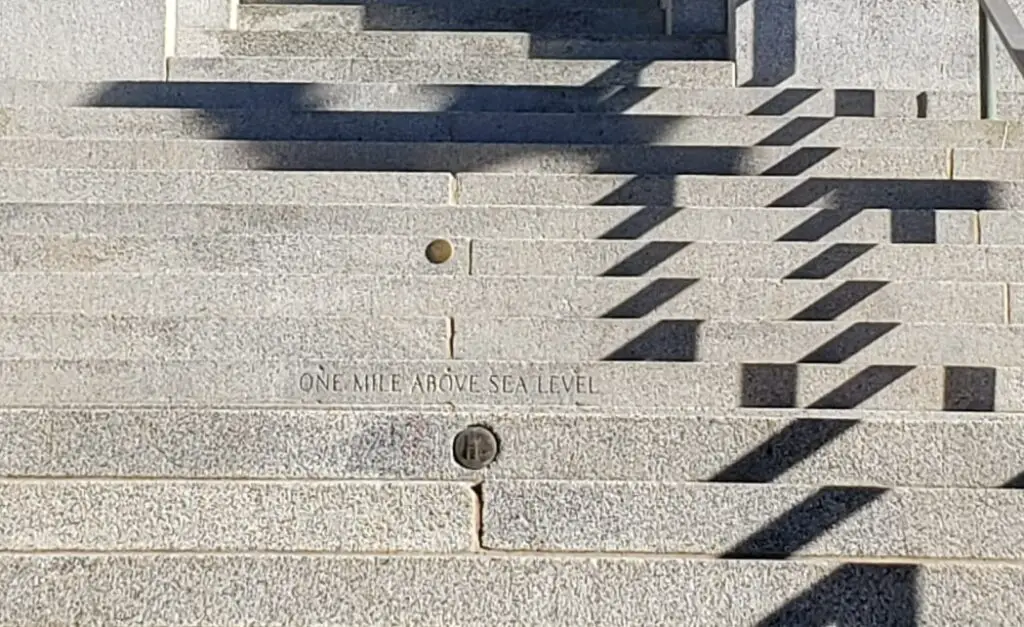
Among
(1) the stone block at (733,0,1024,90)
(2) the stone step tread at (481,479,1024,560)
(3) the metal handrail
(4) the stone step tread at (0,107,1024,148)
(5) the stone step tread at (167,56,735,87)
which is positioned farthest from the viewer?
(1) the stone block at (733,0,1024,90)

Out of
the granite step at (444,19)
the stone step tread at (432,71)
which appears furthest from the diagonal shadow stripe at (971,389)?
the granite step at (444,19)

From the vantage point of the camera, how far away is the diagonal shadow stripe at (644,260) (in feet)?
14.7

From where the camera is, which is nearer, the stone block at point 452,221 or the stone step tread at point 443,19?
the stone block at point 452,221

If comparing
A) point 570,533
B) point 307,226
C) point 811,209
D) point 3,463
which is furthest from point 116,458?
point 811,209

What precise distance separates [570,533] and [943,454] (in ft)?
3.00

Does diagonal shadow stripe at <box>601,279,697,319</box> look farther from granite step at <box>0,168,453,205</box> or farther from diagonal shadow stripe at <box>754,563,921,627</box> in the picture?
diagonal shadow stripe at <box>754,563,921,627</box>

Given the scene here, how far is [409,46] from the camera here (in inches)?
266

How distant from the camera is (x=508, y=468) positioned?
3305 mm

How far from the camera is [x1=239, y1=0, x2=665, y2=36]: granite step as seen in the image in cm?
720

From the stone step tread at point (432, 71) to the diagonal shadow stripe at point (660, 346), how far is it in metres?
2.59

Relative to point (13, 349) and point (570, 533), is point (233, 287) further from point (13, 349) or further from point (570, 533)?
point (570, 533)

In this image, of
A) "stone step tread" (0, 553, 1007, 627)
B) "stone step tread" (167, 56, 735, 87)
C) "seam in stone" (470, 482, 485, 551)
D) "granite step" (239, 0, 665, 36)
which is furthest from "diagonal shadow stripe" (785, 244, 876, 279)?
"granite step" (239, 0, 665, 36)

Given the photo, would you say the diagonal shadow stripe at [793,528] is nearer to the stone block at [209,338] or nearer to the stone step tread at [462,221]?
the stone block at [209,338]

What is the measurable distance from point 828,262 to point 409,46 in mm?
2932
